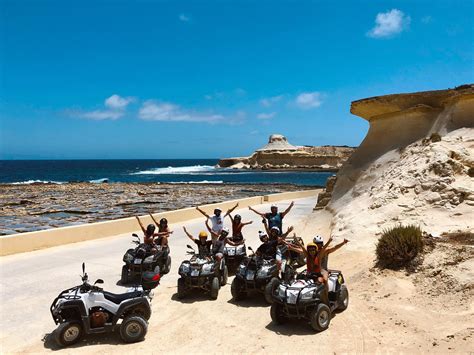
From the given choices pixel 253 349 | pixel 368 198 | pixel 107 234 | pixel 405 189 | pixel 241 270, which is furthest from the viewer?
pixel 107 234

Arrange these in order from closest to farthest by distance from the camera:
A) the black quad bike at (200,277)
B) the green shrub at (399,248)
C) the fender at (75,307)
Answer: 1. the fender at (75,307)
2. the black quad bike at (200,277)
3. the green shrub at (399,248)

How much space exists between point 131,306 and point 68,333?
0.98 m

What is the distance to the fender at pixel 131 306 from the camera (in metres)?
6.51

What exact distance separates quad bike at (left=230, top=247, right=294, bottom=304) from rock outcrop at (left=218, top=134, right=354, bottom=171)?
387ft

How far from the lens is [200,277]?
8.57 meters

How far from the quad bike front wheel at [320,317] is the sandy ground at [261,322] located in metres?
0.12

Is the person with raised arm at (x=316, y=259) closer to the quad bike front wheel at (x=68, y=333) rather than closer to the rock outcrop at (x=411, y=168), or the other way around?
the quad bike front wheel at (x=68, y=333)

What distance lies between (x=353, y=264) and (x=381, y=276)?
1305mm

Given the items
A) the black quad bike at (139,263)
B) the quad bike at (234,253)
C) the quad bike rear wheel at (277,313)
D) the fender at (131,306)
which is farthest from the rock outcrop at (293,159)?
the fender at (131,306)

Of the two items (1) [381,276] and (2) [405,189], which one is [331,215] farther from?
(1) [381,276]

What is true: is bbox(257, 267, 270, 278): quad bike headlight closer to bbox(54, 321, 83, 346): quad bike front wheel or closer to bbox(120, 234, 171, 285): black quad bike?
bbox(120, 234, 171, 285): black quad bike

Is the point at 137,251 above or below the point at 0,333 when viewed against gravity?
above

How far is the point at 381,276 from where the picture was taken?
29.6ft

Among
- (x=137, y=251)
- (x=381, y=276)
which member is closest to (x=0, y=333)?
(x=137, y=251)
